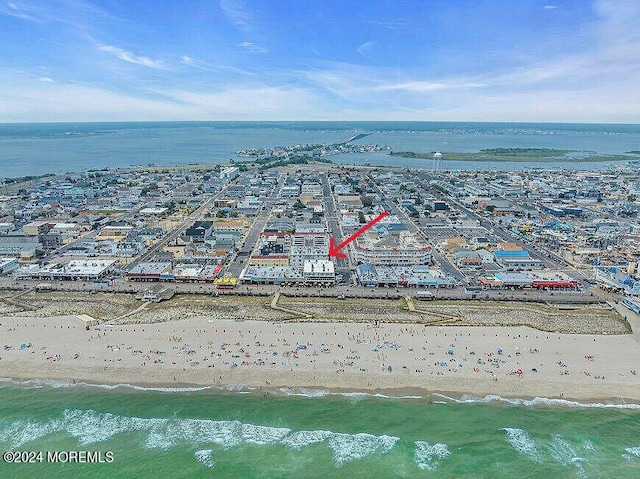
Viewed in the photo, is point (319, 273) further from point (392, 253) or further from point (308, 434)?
point (308, 434)

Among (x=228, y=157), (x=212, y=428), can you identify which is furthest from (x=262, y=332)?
(x=228, y=157)

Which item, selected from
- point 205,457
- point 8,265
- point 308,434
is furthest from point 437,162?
point 205,457

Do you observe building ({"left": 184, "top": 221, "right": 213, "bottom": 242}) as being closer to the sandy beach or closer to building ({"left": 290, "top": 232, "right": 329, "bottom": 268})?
building ({"left": 290, "top": 232, "right": 329, "bottom": 268})

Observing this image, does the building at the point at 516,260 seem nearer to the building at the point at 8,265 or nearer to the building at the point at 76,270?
the building at the point at 76,270

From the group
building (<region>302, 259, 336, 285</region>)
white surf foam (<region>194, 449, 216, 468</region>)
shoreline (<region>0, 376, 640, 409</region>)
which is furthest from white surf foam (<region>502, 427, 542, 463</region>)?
building (<region>302, 259, 336, 285</region>)

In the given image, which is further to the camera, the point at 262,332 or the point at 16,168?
the point at 16,168

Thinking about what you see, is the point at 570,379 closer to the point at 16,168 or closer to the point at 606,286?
the point at 606,286
